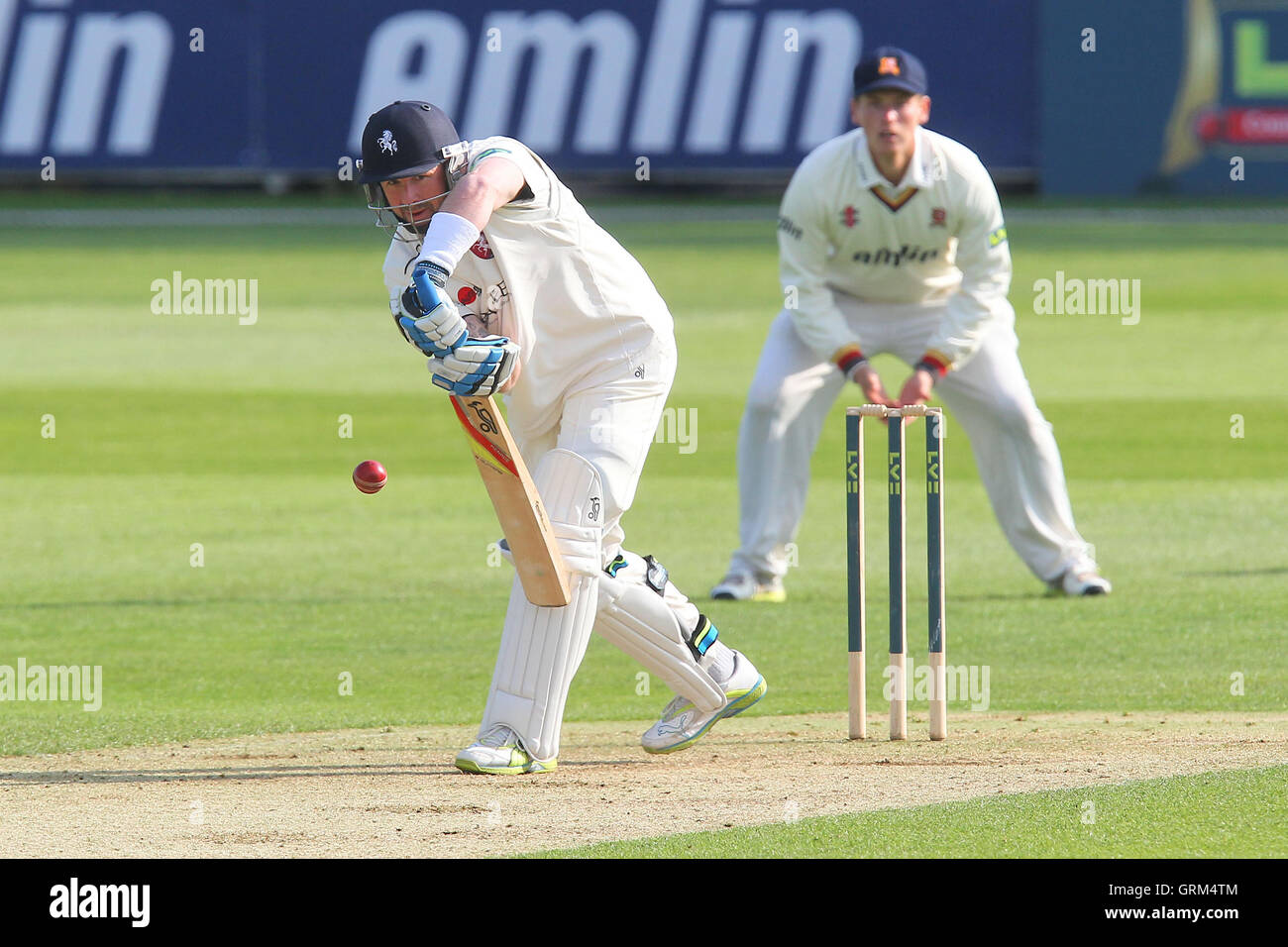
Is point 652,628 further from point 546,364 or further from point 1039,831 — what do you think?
point 1039,831

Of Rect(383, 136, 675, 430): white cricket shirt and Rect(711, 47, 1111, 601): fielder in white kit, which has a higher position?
Rect(711, 47, 1111, 601): fielder in white kit

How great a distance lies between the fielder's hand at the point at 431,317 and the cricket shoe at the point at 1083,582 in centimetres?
440

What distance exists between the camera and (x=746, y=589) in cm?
892

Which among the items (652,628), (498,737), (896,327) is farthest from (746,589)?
(498,737)

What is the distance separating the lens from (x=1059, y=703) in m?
6.93

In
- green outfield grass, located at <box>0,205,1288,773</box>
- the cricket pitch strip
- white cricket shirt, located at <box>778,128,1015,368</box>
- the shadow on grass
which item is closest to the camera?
the cricket pitch strip

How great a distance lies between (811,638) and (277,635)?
2.16 metres

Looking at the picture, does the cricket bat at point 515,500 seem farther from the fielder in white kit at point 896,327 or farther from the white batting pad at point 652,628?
the fielder in white kit at point 896,327

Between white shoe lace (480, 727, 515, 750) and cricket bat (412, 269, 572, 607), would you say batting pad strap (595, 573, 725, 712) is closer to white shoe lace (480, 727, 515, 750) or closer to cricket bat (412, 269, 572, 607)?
cricket bat (412, 269, 572, 607)

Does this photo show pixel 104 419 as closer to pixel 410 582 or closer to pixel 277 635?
pixel 410 582

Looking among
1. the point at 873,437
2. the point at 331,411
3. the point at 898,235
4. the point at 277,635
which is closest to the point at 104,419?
the point at 331,411

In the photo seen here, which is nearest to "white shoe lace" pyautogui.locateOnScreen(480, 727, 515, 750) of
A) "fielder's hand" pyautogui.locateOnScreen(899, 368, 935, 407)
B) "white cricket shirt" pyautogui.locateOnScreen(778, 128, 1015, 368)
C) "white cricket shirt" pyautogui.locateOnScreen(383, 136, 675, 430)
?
"white cricket shirt" pyautogui.locateOnScreen(383, 136, 675, 430)

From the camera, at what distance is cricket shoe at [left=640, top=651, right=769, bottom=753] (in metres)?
6.05

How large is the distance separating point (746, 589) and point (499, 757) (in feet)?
11.1
